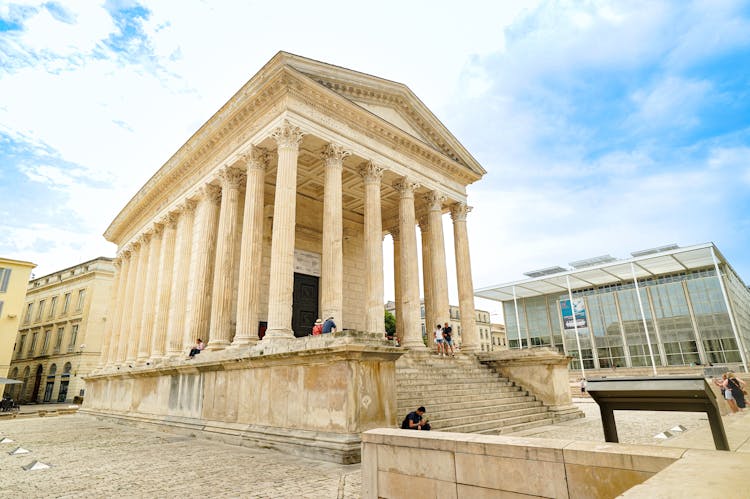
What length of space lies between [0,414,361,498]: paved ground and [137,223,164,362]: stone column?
29.6ft

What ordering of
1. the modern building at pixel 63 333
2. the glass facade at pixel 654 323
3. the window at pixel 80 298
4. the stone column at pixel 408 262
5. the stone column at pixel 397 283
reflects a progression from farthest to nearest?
the window at pixel 80 298
the modern building at pixel 63 333
the glass facade at pixel 654 323
the stone column at pixel 397 283
the stone column at pixel 408 262

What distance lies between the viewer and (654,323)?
41031 millimetres

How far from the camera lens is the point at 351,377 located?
854 cm

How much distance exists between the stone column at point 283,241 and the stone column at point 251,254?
36.6 inches

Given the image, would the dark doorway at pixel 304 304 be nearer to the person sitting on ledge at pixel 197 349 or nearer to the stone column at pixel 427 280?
the person sitting on ledge at pixel 197 349

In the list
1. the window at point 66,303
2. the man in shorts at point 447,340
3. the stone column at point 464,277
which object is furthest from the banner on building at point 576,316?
the window at point 66,303

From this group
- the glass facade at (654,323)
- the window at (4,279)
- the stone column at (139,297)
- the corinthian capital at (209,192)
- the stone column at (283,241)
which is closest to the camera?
the stone column at (283,241)

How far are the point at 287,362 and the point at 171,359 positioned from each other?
354 inches

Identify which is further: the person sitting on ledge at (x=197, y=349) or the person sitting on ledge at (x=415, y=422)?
the person sitting on ledge at (x=197, y=349)

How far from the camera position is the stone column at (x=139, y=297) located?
21312 mm

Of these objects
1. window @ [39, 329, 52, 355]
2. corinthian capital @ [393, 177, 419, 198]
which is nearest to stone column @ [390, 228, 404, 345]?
corinthian capital @ [393, 177, 419, 198]

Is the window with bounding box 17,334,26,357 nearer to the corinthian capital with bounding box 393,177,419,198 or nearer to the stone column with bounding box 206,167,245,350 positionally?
the stone column with bounding box 206,167,245,350

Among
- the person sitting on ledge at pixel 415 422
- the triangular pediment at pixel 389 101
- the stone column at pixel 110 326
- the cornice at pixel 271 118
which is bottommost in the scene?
the person sitting on ledge at pixel 415 422

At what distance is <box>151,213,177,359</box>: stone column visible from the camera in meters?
19.0
